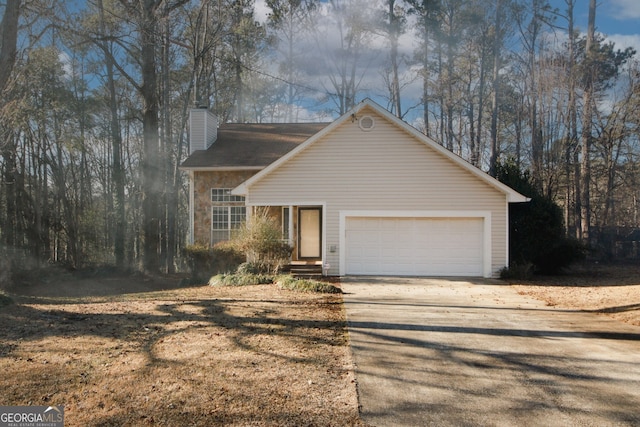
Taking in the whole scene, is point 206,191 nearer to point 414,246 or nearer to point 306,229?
point 306,229

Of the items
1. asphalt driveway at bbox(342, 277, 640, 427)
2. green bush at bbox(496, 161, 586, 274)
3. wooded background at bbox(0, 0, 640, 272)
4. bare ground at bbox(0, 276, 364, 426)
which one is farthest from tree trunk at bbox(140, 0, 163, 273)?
green bush at bbox(496, 161, 586, 274)

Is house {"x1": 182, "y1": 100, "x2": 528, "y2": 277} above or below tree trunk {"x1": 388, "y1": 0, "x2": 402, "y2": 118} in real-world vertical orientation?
below

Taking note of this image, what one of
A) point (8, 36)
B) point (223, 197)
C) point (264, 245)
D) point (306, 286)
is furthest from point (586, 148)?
point (8, 36)

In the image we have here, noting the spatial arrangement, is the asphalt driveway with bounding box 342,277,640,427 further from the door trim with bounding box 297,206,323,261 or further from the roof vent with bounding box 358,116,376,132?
the door trim with bounding box 297,206,323,261

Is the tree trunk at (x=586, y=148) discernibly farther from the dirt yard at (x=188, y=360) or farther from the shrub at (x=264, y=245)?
the shrub at (x=264, y=245)

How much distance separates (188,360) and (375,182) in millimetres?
10511

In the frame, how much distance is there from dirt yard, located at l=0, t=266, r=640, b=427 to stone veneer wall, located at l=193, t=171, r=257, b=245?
803 centimetres

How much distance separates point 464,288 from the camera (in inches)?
509

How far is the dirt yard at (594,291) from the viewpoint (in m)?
9.96

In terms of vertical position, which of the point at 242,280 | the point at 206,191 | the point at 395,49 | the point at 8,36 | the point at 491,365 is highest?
the point at 395,49

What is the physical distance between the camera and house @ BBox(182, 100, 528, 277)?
15133mm

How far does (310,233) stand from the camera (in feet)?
59.3

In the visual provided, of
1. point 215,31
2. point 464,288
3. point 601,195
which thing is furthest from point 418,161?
point 601,195

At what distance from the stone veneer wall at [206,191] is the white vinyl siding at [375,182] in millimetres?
3230
